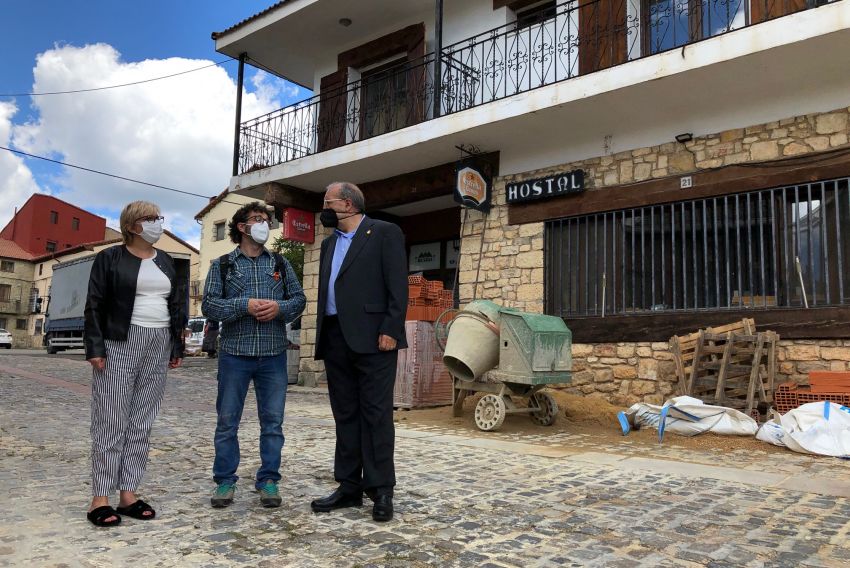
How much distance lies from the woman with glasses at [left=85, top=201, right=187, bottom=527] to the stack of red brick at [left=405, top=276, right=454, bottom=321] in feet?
19.8

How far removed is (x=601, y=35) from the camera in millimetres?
8820

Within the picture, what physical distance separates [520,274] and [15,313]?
50537 millimetres

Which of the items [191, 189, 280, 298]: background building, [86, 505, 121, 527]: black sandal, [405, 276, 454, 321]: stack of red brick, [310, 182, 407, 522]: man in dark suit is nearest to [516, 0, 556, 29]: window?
[405, 276, 454, 321]: stack of red brick

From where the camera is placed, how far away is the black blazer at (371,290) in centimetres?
343

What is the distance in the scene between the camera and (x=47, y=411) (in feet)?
25.2

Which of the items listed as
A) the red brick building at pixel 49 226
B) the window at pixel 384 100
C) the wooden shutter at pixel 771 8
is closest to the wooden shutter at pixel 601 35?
the wooden shutter at pixel 771 8

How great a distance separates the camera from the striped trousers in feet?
10.7

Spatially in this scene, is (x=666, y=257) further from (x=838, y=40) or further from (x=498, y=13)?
(x=498, y=13)

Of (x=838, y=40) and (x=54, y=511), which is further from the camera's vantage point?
(x=838, y=40)

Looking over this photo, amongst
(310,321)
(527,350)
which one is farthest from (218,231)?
(527,350)

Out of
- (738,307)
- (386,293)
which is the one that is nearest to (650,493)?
(386,293)

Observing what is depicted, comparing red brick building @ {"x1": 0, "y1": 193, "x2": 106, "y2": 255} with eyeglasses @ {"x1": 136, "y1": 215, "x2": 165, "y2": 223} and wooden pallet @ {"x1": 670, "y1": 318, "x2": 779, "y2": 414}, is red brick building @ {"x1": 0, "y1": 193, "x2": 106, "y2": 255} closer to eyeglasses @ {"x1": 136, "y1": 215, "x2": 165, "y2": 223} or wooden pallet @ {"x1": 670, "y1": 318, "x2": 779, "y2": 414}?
wooden pallet @ {"x1": 670, "y1": 318, "x2": 779, "y2": 414}

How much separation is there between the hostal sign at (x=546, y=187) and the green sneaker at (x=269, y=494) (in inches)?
262

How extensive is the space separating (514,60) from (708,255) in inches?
176
